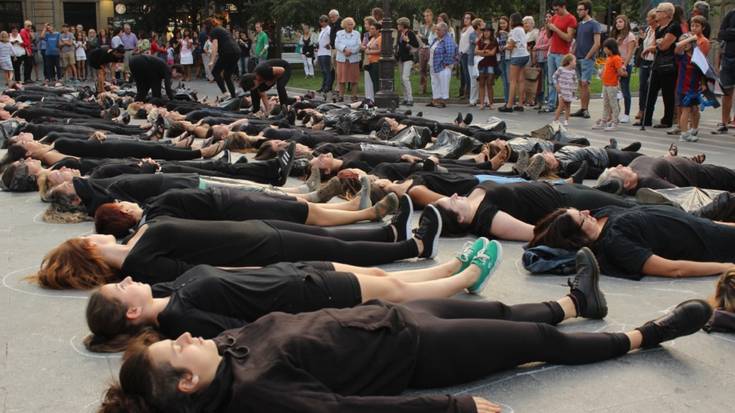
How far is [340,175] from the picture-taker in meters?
7.28

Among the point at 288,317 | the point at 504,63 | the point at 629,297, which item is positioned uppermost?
the point at 504,63

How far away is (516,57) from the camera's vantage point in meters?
16.1

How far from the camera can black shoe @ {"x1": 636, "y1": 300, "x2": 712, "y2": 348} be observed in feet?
12.9

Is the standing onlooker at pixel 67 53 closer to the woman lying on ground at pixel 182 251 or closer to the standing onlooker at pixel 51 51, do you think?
the standing onlooker at pixel 51 51

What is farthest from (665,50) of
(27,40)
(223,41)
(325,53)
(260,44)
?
(27,40)

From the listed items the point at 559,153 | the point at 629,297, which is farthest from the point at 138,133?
the point at 629,297

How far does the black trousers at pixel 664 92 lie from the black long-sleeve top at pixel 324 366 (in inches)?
413

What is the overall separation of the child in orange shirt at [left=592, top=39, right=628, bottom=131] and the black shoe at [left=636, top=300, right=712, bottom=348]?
974cm

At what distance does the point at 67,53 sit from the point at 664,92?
23601mm

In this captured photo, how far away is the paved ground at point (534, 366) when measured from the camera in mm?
3602

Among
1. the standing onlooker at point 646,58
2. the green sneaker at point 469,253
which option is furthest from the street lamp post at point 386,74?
the green sneaker at point 469,253

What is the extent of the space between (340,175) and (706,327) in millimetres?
3776

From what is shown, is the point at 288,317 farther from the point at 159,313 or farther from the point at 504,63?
the point at 504,63

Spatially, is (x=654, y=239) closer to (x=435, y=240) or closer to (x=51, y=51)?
(x=435, y=240)
